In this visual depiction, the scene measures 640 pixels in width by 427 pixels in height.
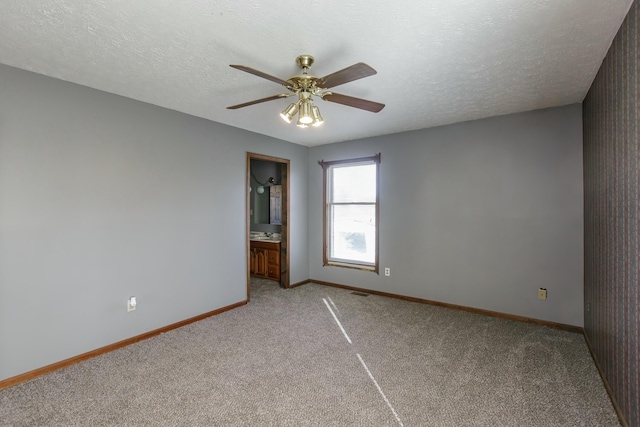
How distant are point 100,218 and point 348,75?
2562 mm

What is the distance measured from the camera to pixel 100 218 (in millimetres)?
2787

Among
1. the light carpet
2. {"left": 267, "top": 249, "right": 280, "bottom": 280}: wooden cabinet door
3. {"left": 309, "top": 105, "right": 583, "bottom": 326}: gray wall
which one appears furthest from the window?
the light carpet

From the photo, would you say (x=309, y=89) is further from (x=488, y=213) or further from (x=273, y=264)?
(x=273, y=264)

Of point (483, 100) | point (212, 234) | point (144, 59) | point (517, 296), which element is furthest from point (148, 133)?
point (517, 296)

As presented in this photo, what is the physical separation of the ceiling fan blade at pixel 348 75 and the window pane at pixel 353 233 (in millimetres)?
2905

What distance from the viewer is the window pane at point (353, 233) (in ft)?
15.7

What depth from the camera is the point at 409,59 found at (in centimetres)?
220

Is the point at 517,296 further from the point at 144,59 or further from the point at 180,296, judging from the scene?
the point at 144,59

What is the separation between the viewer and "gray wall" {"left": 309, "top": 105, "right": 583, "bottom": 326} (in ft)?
10.6

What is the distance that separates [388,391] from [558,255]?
253 centimetres

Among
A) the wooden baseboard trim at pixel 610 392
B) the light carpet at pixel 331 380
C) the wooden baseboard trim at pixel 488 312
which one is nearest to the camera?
the wooden baseboard trim at pixel 610 392

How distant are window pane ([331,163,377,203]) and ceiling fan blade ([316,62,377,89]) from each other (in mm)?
2775

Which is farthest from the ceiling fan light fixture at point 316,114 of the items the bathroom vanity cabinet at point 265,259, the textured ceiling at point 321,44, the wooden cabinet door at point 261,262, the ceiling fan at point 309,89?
the wooden cabinet door at point 261,262

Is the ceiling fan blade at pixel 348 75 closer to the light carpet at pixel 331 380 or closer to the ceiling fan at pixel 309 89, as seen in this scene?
the ceiling fan at pixel 309 89
